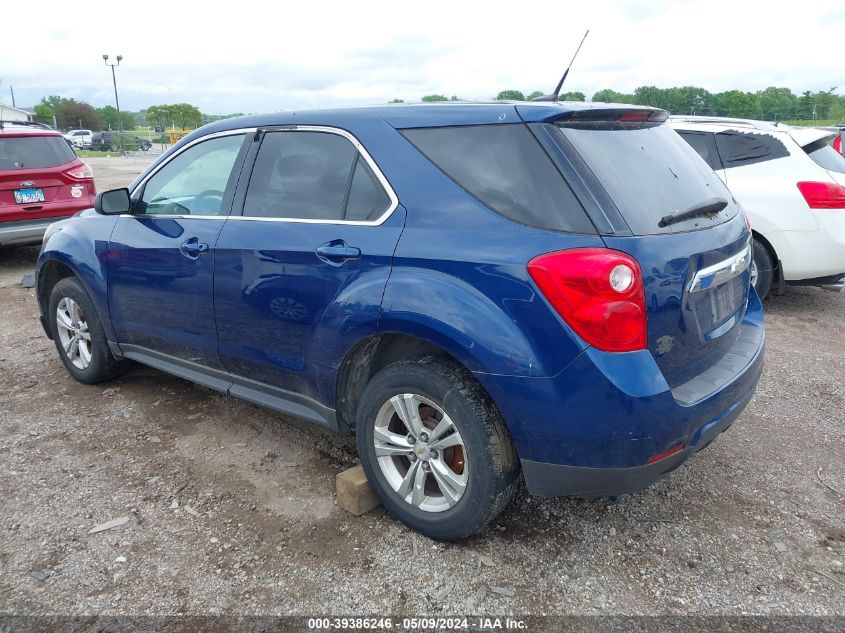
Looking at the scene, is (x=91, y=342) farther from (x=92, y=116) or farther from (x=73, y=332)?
(x=92, y=116)

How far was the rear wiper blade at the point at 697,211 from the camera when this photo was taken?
2.64 m

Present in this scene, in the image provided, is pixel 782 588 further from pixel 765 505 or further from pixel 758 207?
pixel 758 207

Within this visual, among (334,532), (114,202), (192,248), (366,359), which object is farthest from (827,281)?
(114,202)

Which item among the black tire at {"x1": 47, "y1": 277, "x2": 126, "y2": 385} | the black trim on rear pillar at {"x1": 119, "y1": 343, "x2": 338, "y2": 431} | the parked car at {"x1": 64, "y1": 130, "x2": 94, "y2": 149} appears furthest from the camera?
the parked car at {"x1": 64, "y1": 130, "x2": 94, "y2": 149}

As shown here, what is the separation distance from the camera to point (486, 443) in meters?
2.62

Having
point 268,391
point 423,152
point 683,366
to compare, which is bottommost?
point 268,391

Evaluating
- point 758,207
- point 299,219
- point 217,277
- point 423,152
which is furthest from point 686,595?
point 758,207

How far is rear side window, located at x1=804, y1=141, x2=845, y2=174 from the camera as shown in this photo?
6.17m

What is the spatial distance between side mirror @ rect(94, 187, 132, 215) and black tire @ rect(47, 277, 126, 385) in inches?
28.0

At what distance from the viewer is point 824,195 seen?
596 cm

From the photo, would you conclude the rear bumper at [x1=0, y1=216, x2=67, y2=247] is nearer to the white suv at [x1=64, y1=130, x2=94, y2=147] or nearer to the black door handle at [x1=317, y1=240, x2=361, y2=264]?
the black door handle at [x1=317, y1=240, x2=361, y2=264]

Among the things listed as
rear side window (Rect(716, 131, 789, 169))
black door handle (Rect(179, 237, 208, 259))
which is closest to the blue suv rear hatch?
black door handle (Rect(179, 237, 208, 259))

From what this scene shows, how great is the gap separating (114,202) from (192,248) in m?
0.82

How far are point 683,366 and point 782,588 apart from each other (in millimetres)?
937
